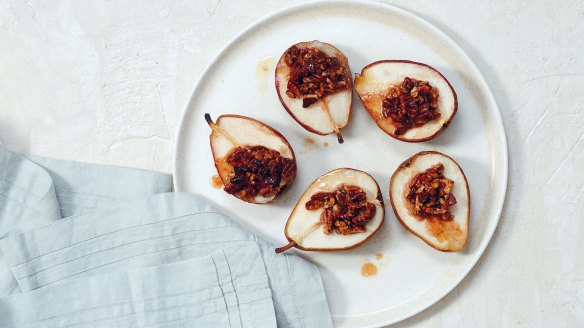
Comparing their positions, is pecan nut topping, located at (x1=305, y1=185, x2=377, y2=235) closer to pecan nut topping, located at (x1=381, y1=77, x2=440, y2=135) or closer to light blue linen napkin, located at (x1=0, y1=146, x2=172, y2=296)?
pecan nut topping, located at (x1=381, y1=77, x2=440, y2=135)

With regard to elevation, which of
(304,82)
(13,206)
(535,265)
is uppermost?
(304,82)

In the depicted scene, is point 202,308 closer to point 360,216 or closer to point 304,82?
point 360,216

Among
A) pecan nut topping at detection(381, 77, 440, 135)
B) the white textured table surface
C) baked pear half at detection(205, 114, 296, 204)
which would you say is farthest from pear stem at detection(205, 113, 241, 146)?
pecan nut topping at detection(381, 77, 440, 135)

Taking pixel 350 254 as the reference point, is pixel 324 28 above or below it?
above

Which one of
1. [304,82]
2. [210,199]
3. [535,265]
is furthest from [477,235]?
[210,199]

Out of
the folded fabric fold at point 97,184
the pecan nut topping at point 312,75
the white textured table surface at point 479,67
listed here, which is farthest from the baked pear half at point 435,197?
the folded fabric fold at point 97,184

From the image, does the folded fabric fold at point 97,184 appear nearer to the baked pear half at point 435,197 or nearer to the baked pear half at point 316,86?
the baked pear half at point 316,86
